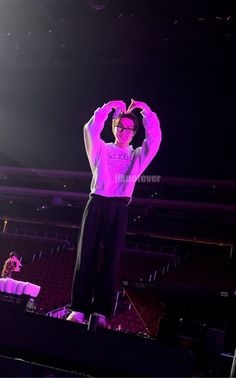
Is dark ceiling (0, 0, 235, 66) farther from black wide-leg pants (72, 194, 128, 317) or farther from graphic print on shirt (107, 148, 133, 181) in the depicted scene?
black wide-leg pants (72, 194, 128, 317)

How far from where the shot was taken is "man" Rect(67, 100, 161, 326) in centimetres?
231

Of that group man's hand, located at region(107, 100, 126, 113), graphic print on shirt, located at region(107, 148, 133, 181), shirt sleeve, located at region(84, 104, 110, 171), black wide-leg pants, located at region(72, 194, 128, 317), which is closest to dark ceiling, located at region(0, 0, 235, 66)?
man's hand, located at region(107, 100, 126, 113)

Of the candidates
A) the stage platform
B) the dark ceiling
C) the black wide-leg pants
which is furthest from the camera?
the dark ceiling

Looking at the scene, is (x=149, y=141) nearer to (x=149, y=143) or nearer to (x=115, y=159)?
(x=149, y=143)

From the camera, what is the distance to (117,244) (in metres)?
2.41

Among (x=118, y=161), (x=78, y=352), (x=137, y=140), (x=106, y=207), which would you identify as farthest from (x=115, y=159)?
(x=137, y=140)

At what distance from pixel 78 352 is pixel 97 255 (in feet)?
2.41

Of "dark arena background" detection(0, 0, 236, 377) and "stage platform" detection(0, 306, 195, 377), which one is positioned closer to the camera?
"stage platform" detection(0, 306, 195, 377)

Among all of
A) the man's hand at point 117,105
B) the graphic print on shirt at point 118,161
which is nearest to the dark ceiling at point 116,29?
the man's hand at point 117,105

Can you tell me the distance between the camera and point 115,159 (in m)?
2.62

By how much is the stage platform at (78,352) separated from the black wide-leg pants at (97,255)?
487 millimetres

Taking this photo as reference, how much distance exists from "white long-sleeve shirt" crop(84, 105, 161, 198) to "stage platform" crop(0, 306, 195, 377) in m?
0.94

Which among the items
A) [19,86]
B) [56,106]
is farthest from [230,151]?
[19,86]

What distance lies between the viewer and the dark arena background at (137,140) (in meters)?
1.75
